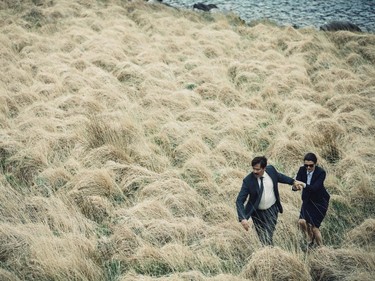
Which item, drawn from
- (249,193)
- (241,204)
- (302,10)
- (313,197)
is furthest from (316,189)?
(302,10)

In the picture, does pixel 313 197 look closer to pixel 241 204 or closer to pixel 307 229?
pixel 307 229

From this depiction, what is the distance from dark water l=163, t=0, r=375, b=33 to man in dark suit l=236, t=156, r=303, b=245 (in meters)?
13.0

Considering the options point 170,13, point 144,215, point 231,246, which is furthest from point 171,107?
point 170,13

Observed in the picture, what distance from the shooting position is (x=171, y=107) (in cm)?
816

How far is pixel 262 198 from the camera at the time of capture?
14.2ft

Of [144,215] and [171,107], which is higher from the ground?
[171,107]

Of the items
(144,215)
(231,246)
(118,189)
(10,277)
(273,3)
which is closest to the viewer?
(10,277)

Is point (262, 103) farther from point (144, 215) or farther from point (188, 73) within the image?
point (144, 215)

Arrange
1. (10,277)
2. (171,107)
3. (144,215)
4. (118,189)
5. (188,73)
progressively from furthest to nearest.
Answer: (188,73) < (171,107) < (118,189) < (144,215) < (10,277)

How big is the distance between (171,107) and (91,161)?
2.64 metres

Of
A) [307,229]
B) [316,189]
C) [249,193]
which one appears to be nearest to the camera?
[249,193]

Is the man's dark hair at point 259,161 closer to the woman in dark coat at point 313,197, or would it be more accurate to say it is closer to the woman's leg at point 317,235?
the woman in dark coat at point 313,197

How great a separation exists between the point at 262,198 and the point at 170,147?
2748mm

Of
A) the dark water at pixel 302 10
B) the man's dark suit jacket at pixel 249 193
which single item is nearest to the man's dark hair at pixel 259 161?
the man's dark suit jacket at pixel 249 193
